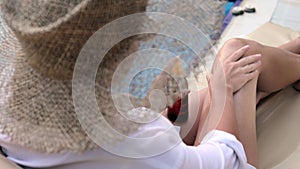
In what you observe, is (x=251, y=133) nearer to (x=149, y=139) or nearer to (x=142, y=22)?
(x=149, y=139)

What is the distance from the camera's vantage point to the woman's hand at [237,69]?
1.18m

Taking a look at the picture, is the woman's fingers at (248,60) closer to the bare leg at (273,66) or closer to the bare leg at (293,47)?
the bare leg at (273,66)

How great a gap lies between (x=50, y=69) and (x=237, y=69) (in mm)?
740

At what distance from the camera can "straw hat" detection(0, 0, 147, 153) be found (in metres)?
0.62

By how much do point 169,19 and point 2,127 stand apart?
0.38 m

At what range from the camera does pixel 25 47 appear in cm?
67

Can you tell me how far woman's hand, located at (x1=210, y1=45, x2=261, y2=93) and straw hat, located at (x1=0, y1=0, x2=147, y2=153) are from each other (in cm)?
55

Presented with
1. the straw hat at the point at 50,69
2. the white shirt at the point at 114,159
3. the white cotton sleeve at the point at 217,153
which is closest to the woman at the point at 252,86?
the white cotton sleeve at the point at 217,153

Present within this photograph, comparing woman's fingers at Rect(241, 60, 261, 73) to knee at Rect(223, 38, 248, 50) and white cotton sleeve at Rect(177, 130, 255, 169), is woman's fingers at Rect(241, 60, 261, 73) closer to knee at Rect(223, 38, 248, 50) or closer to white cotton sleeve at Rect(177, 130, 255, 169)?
knee at Rect(223, 38, 248, 50)

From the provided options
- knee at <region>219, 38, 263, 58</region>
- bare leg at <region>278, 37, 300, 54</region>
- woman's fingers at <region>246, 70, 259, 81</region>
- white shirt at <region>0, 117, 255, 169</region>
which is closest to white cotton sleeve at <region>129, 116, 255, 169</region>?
white shirt at <region>0, 117, 255, 169</region>

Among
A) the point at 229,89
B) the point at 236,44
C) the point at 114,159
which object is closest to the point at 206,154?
the point at 114,159

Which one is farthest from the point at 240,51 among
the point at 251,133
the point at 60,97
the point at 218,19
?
the point at 60,97

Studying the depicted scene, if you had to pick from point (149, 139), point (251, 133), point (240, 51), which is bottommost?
point (251, 133)

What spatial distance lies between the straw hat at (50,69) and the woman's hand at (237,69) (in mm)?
548
